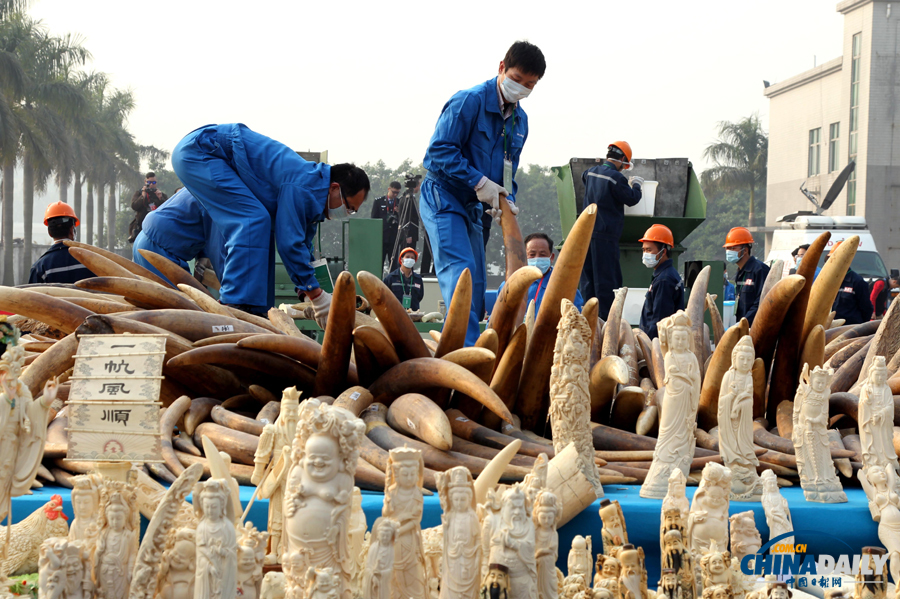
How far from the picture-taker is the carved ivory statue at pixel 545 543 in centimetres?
227

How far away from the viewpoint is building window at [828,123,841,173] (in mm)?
33219

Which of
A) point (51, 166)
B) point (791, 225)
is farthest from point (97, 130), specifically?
point (791, 225)

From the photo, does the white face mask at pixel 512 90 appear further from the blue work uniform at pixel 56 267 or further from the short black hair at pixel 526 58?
the blue work uniform at pixel 56 267

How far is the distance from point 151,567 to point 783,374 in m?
2.73

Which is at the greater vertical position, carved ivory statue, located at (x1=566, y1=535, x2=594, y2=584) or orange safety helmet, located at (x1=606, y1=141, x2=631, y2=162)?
orange safety helmet, located at (x1=606, y1=141, x2=631, y2=162)

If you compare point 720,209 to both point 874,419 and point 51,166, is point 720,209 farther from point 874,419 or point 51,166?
point 874,419

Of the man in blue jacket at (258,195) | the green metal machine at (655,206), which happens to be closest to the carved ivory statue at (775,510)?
the man in blue jacket at (258,195)

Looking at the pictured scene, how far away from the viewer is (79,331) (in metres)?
3.37

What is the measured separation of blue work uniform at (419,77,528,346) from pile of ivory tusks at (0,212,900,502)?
1.39m

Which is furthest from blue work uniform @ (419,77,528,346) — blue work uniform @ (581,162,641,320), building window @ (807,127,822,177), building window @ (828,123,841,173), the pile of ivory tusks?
building window @ (807,127,822,177)

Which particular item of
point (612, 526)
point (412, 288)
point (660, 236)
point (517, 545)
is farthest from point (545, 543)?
point (412, 288)

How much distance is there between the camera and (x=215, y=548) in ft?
7.02

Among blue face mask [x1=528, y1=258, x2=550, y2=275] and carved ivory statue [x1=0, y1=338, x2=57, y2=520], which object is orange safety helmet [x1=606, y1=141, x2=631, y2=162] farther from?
carved ivory statue [x1=0, y1=338, x2=57, y2=520]

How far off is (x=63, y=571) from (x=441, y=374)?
61.5 inches
